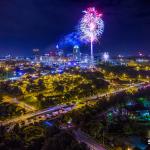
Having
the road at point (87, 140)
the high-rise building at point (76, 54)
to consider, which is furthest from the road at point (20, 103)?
the high-rise building at point (76, 54)

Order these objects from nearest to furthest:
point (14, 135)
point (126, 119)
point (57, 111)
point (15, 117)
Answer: point (14, 135) < point (126, 119) < point (15, 117) < point (57, 111)

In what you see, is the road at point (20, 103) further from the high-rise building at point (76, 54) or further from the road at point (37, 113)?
the high-rise building at point (76, 54)

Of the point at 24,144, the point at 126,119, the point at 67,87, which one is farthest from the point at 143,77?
the point at 24,144

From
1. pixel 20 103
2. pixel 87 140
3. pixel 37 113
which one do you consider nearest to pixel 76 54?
pixel 20 103

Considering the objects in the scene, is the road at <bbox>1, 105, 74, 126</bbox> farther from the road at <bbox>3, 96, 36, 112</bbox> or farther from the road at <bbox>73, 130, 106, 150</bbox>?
the road at <bbox>73, 130, 106, 150</bbox>

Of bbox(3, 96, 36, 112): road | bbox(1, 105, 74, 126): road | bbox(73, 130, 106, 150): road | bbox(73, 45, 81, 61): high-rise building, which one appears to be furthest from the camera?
bbox(73, 45, 81, 61): high-rise building

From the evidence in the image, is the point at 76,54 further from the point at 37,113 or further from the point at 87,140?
the point at 87,140

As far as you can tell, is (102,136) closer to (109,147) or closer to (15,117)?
(109,147)

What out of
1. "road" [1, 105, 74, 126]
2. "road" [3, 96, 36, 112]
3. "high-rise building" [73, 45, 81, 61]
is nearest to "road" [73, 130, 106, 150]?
"road" [1, 105, 74, 126]
